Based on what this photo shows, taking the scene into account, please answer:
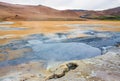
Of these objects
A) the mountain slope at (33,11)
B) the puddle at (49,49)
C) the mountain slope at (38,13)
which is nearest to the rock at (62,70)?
the puddle at (49,49)

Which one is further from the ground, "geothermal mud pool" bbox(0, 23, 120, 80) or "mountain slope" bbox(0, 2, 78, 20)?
"mountain slope" bbox(0, 2, 78, 20)

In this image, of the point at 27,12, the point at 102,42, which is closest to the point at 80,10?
the point at 27,12

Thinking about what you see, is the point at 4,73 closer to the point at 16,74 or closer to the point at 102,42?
the point at 16,74

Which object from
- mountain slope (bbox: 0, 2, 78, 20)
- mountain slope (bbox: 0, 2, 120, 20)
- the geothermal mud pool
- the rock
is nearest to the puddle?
the geothermal mud pool

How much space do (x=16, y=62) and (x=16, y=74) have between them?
1170 mm

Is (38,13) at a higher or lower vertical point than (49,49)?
higher

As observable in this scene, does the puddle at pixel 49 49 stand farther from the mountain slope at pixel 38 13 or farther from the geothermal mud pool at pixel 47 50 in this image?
the mountain slope at pixel 38 13

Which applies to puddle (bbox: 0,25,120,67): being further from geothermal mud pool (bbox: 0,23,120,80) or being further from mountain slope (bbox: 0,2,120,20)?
mountain slope (bbox: 0,2,120,20)

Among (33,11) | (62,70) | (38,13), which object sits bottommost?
(62,70)

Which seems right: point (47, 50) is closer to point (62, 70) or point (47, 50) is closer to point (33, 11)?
point (62, 70)

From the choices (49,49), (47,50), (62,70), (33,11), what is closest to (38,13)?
(33,11)

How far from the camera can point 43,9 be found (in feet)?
101

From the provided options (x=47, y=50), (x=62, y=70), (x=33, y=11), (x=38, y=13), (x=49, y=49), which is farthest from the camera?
(x=33, y=11)

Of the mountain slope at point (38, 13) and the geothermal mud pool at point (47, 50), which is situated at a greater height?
the mountain slope at point (38, 13)
